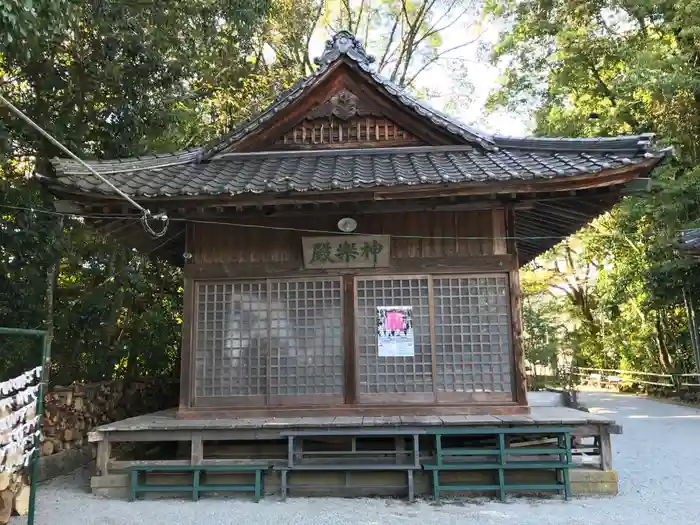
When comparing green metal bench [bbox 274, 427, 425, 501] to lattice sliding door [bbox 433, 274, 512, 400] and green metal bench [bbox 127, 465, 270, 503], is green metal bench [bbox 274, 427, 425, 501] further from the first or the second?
lattice sliding door [bbox 433, 274, 512, 400]

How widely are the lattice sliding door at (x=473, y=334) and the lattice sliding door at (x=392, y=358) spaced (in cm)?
18

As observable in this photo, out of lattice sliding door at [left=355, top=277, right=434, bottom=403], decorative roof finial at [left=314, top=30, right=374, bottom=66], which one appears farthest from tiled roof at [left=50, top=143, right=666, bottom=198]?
lattice sliding door at [left=355, top=277, right=434, bottom=403]

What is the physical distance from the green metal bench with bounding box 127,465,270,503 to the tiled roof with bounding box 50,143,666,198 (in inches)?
134

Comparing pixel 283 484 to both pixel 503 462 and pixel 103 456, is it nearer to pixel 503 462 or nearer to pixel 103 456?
pixel 103 456

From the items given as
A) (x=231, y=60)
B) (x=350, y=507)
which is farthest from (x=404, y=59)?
(x=350, y=507)

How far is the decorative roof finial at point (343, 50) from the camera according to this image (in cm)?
832

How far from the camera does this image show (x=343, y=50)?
328 inches

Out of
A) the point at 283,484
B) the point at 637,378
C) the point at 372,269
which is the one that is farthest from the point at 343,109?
the point at 637,378

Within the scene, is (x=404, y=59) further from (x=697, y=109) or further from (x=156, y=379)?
(x=156, y=379)

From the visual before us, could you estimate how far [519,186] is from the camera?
6508mm

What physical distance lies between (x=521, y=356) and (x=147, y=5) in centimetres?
842

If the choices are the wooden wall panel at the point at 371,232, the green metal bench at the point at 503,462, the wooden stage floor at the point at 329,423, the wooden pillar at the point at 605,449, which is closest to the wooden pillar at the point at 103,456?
the wooden stage floor at the point at 329,423

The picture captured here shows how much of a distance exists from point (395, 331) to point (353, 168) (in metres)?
2.35

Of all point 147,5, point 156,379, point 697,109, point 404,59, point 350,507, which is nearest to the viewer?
point 350,507
